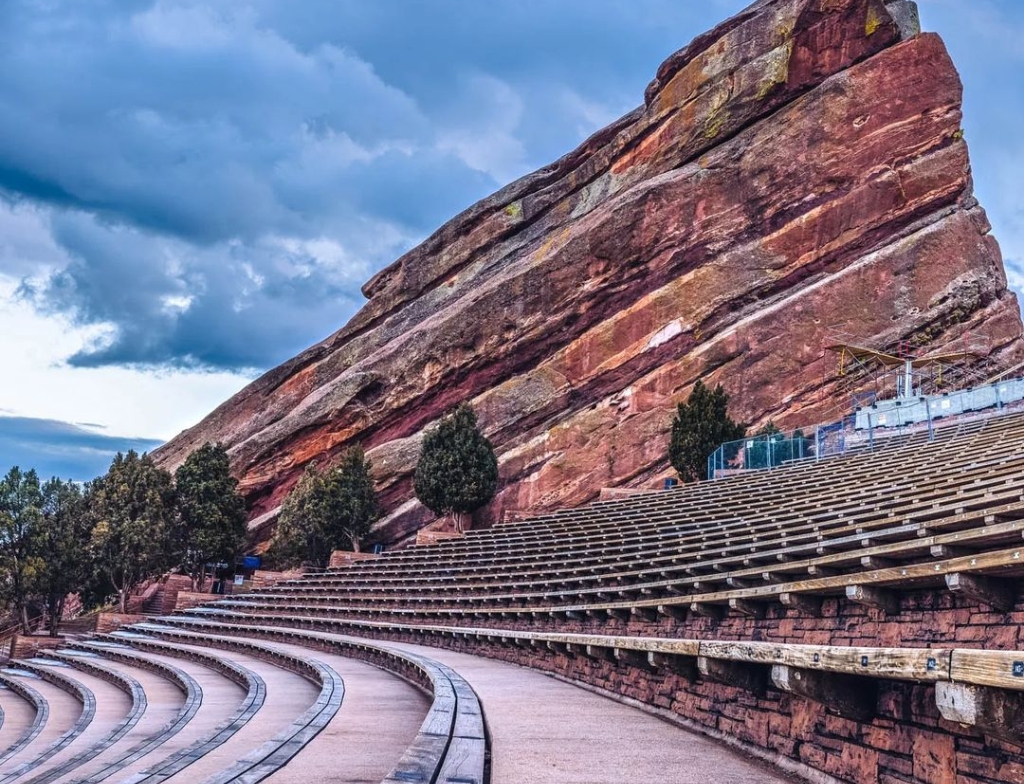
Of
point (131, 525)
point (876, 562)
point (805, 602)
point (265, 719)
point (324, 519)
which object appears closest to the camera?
point (805, 602)

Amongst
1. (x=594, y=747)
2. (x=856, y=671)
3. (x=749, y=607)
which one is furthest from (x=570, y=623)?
(x=856, y=671)

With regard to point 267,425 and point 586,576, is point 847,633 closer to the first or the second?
point 586,576

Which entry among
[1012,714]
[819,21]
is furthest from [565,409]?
[1012,714]

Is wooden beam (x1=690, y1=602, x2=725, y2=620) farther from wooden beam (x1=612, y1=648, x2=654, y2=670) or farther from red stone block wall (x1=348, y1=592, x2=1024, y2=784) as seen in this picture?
wooden beam (x1=612, y1=648, x2=654, y2=670)

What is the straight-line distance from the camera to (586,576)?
53.1 ft

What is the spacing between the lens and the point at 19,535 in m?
35.5

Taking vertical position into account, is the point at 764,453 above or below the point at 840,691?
above

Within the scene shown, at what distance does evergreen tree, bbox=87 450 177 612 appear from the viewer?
114 ft

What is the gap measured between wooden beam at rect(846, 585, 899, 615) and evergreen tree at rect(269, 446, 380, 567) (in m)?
34.2

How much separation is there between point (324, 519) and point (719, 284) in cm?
2325

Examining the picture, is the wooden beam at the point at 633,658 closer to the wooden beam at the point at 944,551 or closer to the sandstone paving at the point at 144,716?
the wooden beam at the point at 944,551

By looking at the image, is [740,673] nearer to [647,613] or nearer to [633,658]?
[633,658]

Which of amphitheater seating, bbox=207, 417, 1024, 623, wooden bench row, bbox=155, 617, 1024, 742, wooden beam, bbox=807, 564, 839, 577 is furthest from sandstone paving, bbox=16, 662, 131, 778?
wooden beam, bbox=807, 564, 839, 577

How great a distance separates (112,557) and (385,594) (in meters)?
18.3
